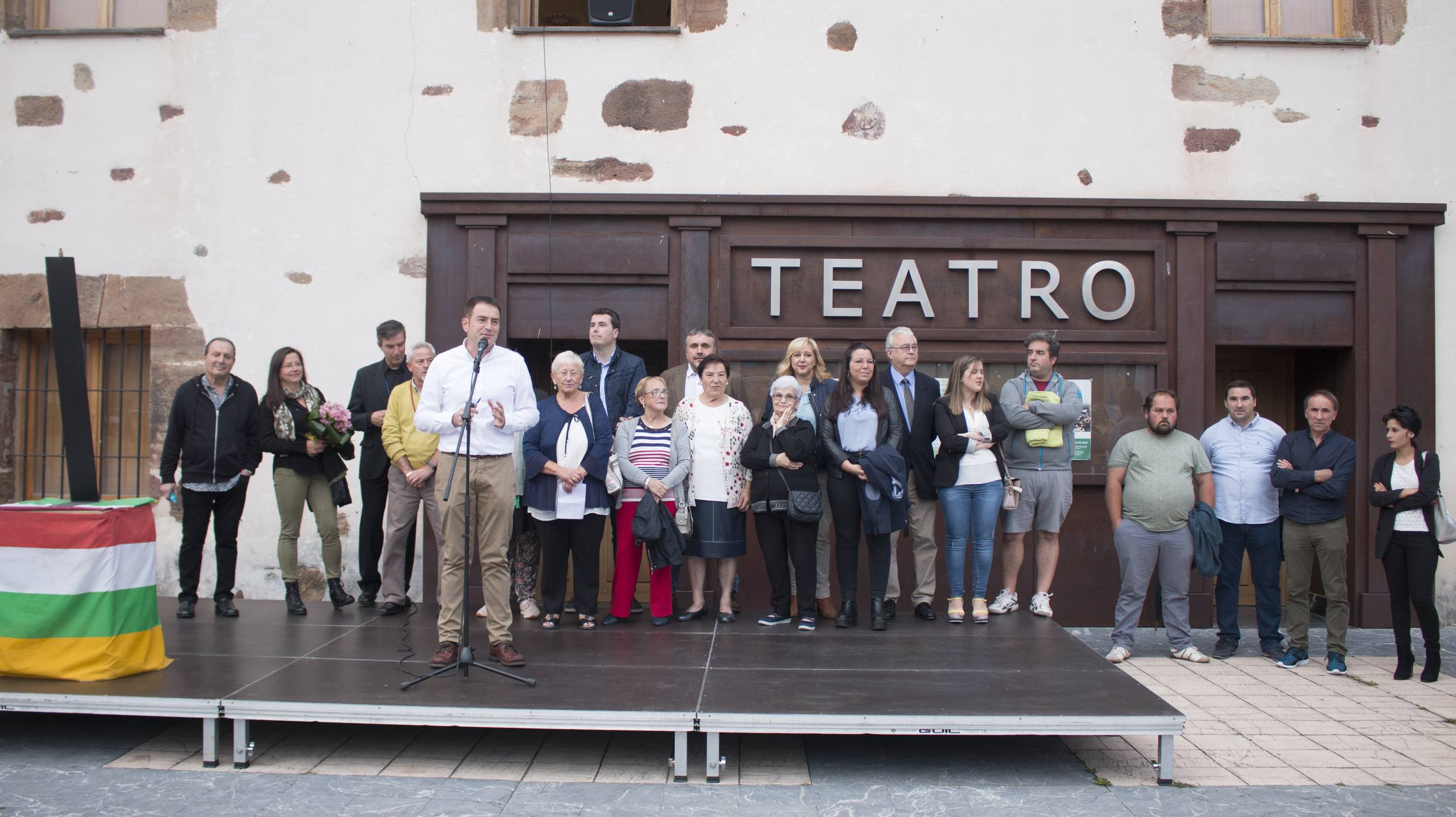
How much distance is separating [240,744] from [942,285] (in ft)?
17.1

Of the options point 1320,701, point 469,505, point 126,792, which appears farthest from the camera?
point 1320,701

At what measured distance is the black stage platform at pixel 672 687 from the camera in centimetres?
416

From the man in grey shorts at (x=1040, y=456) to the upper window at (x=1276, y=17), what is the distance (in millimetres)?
3202

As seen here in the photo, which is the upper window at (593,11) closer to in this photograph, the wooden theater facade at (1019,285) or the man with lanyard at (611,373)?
the wooden theater facade at (1019,285)

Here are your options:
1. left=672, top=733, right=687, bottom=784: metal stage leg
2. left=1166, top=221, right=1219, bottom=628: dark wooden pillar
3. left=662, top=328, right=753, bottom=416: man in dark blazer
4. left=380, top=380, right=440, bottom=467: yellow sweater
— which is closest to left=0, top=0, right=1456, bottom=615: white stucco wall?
left=1166, top=221, right=1219, bottom=628: dark wooden pillar

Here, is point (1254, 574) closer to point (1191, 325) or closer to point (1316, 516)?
point (1316, 516)

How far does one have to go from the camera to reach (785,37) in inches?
294

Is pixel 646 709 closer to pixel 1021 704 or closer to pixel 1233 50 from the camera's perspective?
pixel 1021 704

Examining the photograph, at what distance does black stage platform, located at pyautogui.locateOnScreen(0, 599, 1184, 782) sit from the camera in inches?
164

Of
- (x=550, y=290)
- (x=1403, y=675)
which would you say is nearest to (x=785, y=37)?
(x=550, y=290)

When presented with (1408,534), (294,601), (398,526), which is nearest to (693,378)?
(398,526)

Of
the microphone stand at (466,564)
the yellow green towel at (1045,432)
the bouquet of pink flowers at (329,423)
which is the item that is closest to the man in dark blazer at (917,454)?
the yellow green towel at (1045,432)

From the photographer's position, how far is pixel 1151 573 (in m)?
6.17

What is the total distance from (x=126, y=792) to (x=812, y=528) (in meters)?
3.43
